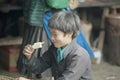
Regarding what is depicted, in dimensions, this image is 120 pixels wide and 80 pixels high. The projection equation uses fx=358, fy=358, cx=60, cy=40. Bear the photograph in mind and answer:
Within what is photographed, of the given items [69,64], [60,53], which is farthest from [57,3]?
[69,64]

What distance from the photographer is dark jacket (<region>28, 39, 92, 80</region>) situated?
2617 millimetres

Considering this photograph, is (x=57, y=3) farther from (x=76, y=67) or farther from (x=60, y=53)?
(x=76, y=67)

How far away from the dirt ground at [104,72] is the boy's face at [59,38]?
297 cm

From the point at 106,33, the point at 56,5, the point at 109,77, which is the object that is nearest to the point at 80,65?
the point at 56,5

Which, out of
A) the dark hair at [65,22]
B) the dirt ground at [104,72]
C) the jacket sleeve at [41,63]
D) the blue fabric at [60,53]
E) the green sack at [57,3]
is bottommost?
the dirt ground at [104,72]

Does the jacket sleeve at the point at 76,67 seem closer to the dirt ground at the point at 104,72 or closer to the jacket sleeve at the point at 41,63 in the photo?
the jacket sleeve at the point at 41,63

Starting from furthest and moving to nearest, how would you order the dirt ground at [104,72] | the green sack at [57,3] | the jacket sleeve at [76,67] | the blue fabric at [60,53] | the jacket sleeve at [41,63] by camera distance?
the dirt ground at [104,72] < the green sack at [57,3] < the jacket sleeve at [41,63] < the blue fabric at [60,53] < the jacket sleeve at [76,67]

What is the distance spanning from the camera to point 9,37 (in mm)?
6008

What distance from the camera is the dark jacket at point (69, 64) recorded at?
→ 262cm

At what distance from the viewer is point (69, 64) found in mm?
2652

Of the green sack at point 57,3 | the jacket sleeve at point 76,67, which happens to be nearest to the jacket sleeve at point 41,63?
the jacket sleeve at point 76,67

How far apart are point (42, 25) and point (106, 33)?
2450 mm

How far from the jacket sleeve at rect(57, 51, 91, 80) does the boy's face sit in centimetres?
12

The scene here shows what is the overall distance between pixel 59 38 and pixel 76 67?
25 centimetres
